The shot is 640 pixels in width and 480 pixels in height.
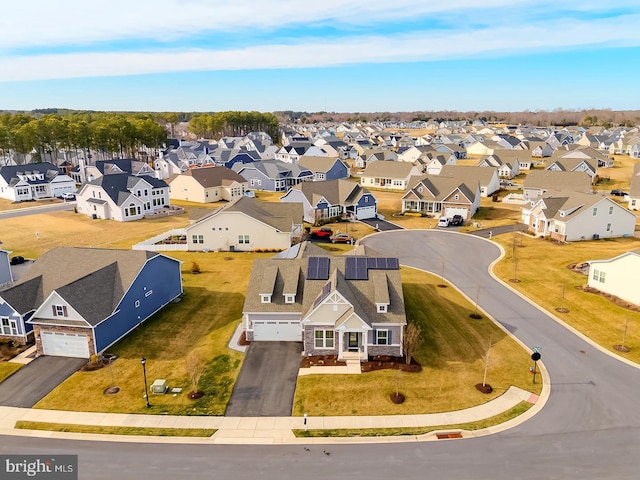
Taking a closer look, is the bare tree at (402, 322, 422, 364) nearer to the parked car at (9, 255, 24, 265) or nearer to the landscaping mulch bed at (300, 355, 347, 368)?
the landscaping mulch bed at (300, 355, 347, 368)

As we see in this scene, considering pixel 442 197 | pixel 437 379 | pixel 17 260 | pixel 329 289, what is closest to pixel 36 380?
pixel 329 289

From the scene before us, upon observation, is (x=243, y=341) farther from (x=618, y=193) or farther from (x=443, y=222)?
(x=618, y=193)

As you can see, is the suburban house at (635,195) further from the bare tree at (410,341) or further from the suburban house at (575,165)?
the bare tree at (410,341)

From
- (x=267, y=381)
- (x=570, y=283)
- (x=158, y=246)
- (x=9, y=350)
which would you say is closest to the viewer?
(x=267, y=381)

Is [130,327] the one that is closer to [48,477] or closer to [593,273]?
[48,477]

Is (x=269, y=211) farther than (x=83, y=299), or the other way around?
(x=269, y=211)
